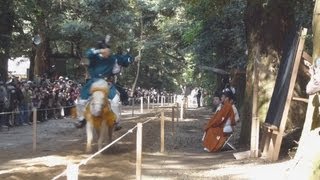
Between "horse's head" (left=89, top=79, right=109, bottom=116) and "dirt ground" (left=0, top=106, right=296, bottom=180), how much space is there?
3.20ft

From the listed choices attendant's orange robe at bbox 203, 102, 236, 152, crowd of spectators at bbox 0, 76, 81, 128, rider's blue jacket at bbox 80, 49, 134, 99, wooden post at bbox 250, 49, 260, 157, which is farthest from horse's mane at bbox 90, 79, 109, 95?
crowd of spectators at bbox 0, 76, 81, 128

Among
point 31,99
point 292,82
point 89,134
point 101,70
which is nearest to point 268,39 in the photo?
point 292,82

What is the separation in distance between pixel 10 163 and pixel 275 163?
5124 millimetres

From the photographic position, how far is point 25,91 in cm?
2008

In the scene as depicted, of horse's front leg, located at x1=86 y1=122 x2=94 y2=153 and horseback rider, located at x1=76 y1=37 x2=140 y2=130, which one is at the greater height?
horseback rider, located at x1=76 y1=37 x2=140 y2=130

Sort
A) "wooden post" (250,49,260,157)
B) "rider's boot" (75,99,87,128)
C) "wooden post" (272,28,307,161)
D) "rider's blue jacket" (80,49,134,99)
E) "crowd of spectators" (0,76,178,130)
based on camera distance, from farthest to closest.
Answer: "crowd of spectators" (0,76,178,130)
"rider's blue jacket" (80,49,134,99)
"rider's boot" (75,99,87,128)
"wooden post" (250,49,260,157)
"wooden post" (272,28,307,161)

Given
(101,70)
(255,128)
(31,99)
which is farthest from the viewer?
(31,99)

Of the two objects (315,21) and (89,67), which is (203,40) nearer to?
(89,67)

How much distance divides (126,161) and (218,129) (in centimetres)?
393

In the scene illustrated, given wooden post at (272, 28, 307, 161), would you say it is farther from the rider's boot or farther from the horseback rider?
the rider's boot

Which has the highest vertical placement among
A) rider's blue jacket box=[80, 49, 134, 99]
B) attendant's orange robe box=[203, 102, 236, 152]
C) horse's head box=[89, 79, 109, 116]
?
rider's blue jacket box=[80, 49, 134, 99]

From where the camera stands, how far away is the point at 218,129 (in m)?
14.1

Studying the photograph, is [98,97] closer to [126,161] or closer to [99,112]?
[99,112]

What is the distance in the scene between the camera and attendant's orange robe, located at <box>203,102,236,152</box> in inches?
553
